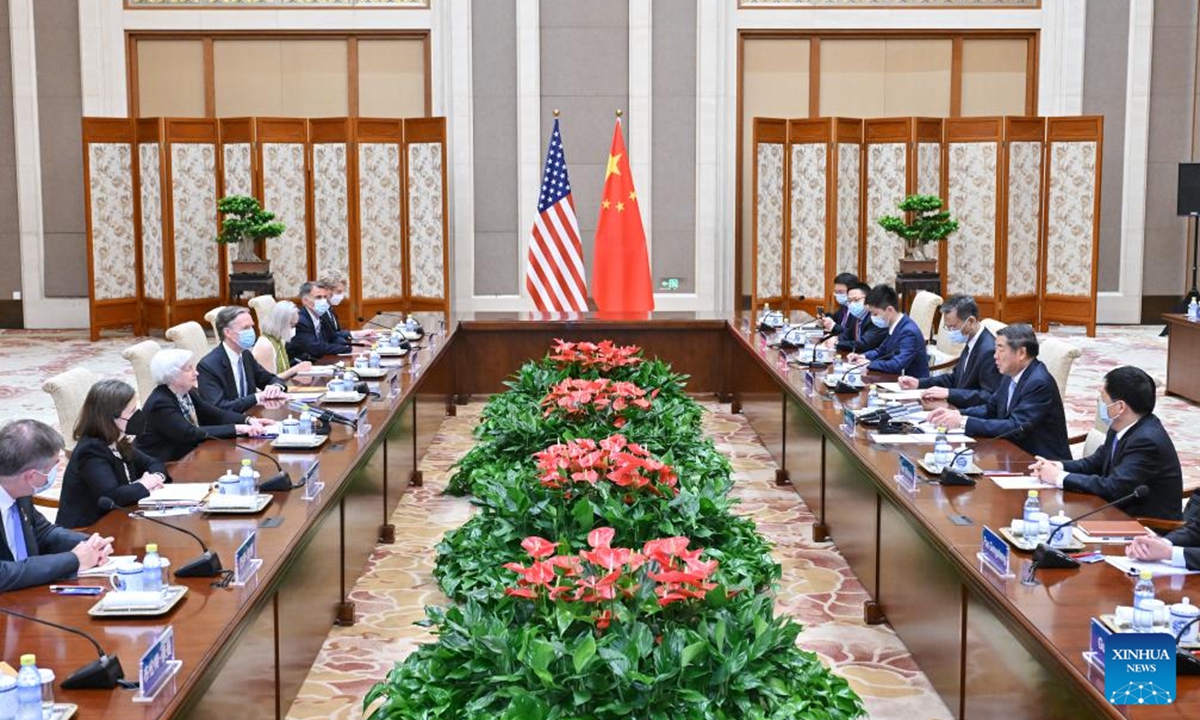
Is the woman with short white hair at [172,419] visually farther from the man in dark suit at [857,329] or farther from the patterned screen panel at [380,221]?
the patterned screen panel at [380,221]

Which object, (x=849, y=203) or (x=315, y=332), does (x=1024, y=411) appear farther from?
(x=849, y=203)

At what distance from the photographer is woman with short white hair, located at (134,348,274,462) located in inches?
232

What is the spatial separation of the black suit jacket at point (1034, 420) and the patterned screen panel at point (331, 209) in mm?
9136

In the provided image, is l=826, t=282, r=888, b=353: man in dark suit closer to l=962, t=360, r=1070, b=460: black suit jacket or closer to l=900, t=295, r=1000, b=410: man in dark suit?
A: l=900, t=295, r=1000, b=410: man in dark suit

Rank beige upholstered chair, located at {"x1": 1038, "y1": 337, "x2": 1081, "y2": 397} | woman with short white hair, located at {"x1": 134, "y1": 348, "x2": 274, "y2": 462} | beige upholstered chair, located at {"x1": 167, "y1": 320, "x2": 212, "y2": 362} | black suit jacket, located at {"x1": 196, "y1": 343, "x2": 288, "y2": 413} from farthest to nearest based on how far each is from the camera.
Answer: beige upholstered chair, located at {"x1": 167, "y1": 320, "x2": 212, "y2": 362}
beige upholstered chair, located at {"x1": 1038, "y1": 337, "x2": 1081, "y2": 397}
black suit jacket, located at {"x1": 196, "y1": 343, "x2": 288, "y2": 413}
woman with short white hair, located at {"x1": 134, "y1": 348, "x2": 274, "y2": 462}

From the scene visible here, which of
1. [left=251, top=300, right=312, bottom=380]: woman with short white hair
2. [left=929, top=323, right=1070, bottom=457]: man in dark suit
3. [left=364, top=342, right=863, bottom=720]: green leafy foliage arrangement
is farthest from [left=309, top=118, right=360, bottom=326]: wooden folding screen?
[left=364, top=342, right=863, bottom=720]: green leafy foliage arrangement

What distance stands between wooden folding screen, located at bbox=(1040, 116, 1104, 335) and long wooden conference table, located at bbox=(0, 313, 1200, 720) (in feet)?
23.7

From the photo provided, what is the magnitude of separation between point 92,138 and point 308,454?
968 cm

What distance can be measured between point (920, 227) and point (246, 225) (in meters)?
6.50

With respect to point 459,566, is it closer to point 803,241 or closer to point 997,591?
point 997,591

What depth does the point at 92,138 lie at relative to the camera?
1420cm

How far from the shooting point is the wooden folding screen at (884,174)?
14133mm

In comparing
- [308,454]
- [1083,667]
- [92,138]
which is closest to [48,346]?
[92,138]

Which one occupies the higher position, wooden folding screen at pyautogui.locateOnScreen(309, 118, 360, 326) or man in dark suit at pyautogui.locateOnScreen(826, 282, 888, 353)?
wooden folding screen at pyautogui.locateOnScreen(309, 118, 360, 326)
